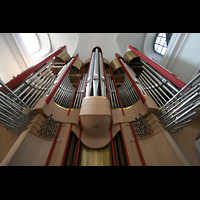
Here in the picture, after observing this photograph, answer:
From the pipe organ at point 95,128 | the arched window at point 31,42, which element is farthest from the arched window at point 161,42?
the arched window at point 31,42

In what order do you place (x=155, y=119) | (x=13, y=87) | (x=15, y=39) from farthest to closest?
(x=15, y=39) → (x=13, y=87) → (x=155, y=119)

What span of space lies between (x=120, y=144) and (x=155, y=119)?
3.51 ft

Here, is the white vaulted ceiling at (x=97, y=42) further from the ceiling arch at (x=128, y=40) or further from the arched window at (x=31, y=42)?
the arched window at (x=31, y=42)

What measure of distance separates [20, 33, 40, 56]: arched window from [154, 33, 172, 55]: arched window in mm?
8967

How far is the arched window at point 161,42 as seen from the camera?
7.64 metres

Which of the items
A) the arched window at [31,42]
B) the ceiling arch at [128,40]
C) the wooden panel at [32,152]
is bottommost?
the wooden panel at [32,152]

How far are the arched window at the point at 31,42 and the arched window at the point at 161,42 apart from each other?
29.4ft

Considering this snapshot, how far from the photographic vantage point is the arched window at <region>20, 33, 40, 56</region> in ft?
23.3

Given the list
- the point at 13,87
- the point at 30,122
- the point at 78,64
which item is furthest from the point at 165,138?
the point at 78,64

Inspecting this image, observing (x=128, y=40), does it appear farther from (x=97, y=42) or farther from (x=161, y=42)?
(x=97, y=42)

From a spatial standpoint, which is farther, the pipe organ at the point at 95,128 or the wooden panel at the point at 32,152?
the pipe organ at the point at 95,128

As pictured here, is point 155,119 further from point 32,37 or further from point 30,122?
point 32,37

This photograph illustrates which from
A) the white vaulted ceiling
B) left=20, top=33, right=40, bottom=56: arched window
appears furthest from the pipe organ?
the white vaulted ceiling

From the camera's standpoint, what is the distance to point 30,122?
2674mm
